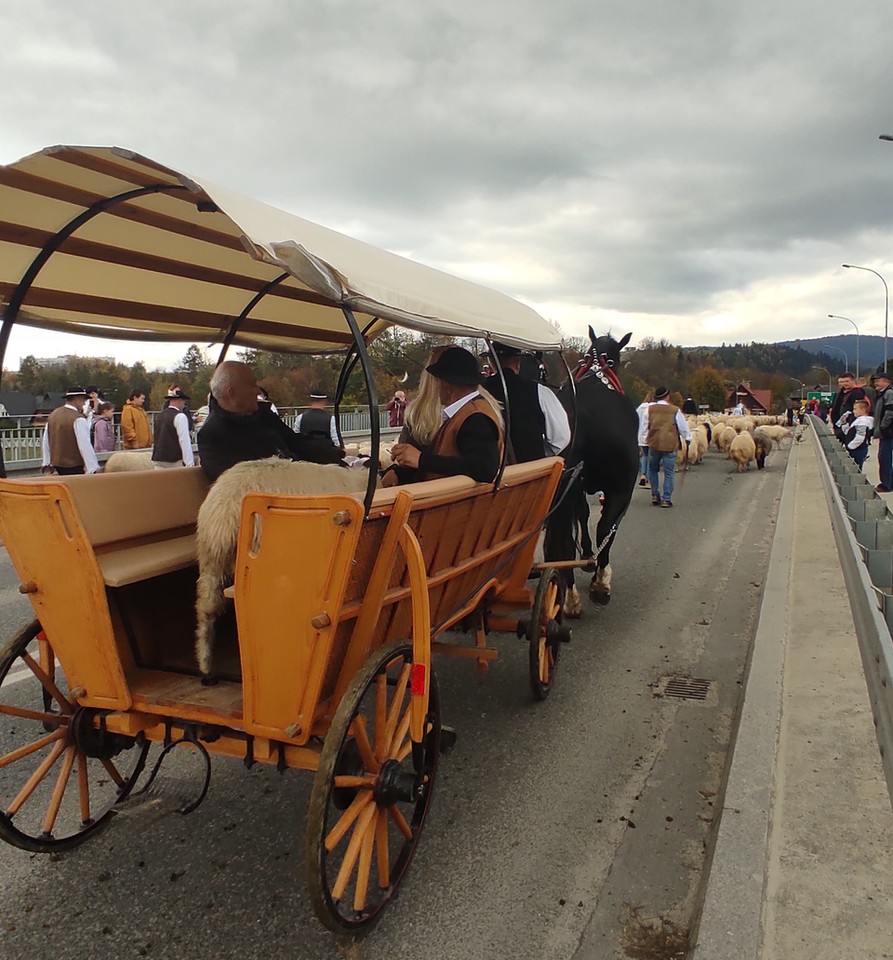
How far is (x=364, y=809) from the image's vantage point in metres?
2.71

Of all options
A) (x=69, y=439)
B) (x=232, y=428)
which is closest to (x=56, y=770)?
(x=232, y=428)

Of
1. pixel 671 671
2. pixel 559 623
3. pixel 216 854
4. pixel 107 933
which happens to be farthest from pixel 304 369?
pixel 107 933

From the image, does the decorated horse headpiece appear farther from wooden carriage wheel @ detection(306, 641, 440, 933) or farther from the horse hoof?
wooden carriage wheel @ detection(306, 641, 440, 933)

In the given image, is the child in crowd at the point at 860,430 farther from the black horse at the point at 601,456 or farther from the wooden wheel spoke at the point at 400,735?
A: the wooden wheel spoke at the point at 400,735

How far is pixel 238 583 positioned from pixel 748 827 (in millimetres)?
2187

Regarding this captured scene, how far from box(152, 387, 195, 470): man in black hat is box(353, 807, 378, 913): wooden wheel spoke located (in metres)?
8.41

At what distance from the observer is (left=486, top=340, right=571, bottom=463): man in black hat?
531 centimetres

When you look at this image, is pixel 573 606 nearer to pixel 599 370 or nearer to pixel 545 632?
pixel 545 632

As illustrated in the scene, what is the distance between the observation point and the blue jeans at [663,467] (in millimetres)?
12930

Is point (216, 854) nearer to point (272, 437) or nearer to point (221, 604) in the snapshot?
point (221, 604)

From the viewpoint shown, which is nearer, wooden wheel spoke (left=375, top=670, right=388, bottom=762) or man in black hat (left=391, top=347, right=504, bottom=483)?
wooden wheel spoke (left=375, top=670, right=388, bottom=762)

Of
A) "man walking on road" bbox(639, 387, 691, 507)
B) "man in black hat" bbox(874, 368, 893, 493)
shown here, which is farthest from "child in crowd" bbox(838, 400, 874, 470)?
"man walking on road" bbox(639, 387, 691, 507)

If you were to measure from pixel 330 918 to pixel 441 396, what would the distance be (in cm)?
250

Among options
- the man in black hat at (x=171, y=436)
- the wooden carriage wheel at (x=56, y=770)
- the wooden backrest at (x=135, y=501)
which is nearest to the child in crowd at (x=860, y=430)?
the man in black hat at (x=171, y=436)
